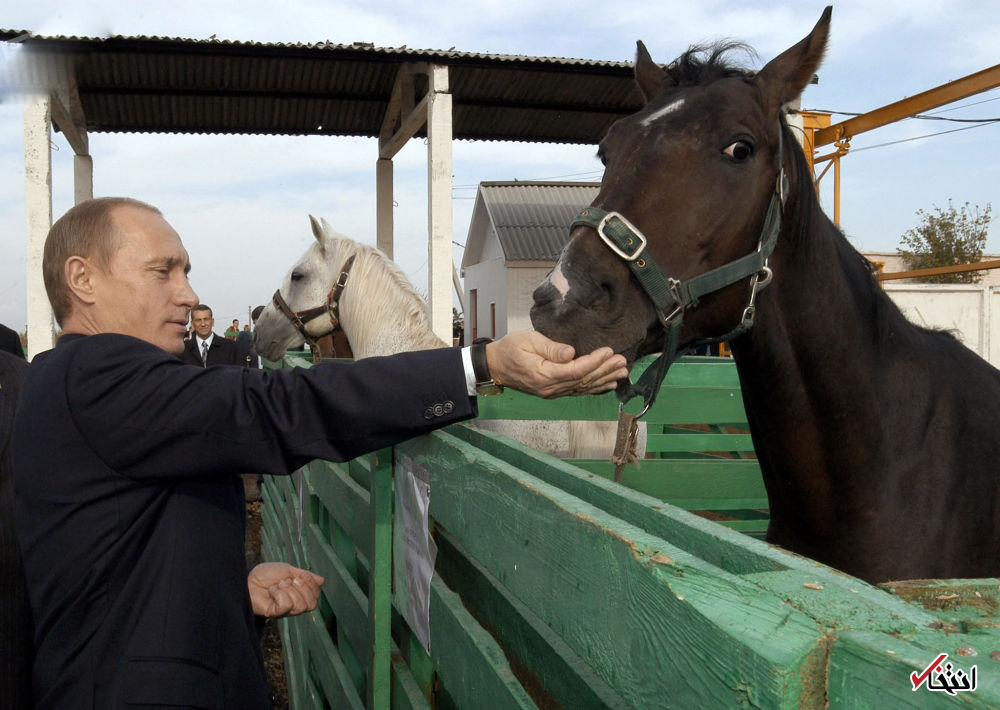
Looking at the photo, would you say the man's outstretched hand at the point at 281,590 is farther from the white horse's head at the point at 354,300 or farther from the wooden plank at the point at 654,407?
the white horse's head at the point at 354,300

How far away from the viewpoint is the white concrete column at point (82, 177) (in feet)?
36.1

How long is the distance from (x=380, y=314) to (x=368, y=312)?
10 centimetres

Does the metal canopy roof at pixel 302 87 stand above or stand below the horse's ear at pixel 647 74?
above

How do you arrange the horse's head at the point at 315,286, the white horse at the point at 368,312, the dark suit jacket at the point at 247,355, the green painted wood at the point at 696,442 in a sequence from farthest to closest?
the dark suit jacket at the point at 247,355
the horse's head at the point at 315,286
the white horse at the point at 368,312
the green painted wood at the point at 696,442

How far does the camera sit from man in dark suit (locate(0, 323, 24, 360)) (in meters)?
2.15

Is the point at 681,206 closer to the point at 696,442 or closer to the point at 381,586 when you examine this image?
the point at 381,586

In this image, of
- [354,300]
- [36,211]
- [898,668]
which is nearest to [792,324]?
[898,668]

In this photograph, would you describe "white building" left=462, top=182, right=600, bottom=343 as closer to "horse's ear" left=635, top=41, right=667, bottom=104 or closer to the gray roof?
the gray roof

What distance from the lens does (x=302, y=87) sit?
412 inches

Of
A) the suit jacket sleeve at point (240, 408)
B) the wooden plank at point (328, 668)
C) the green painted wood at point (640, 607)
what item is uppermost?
the suit jacket sleeve at point (240, 408)

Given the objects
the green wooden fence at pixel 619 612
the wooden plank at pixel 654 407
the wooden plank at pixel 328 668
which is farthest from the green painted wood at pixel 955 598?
the wooden plank at pixel 654 407

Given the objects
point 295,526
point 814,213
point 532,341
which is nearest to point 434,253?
point 295,526

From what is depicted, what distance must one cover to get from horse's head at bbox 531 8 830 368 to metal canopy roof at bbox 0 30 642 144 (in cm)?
706

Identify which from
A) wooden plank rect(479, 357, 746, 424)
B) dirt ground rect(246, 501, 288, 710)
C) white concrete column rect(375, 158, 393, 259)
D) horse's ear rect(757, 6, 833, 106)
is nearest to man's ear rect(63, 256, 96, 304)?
horse's ear rect(757, 6, 833, 106)
